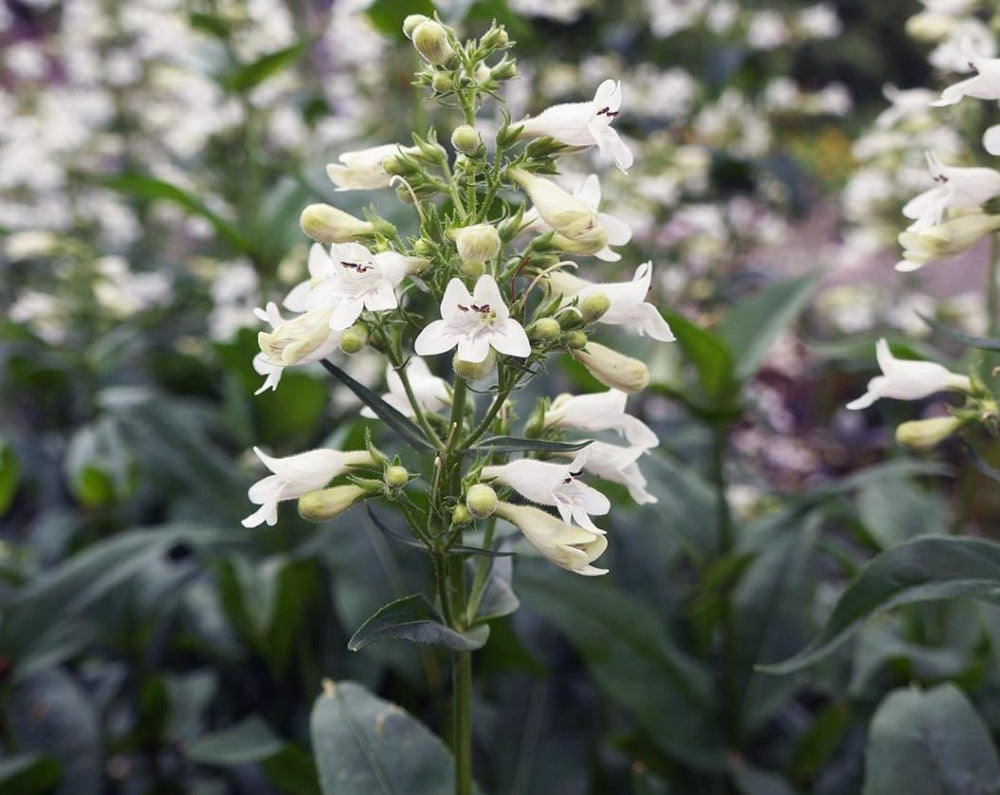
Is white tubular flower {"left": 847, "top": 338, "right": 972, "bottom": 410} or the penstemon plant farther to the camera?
white tubular flower {"left": 847, "top": 338, "right": 972, "bottom": 410}

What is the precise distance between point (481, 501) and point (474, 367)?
159 millimetres

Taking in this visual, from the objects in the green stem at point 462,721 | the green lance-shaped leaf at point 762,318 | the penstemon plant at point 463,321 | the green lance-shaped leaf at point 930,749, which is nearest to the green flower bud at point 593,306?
the penstemon plant at point 463,321

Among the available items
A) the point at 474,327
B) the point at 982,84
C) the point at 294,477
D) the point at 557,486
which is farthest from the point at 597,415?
the point at 982,84

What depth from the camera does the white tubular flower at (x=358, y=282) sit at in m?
1.16

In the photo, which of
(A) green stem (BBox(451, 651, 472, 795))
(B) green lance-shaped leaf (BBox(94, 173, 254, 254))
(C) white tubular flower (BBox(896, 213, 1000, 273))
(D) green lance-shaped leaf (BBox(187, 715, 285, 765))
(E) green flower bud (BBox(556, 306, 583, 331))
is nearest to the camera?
Result: (E) green flower bud (BBox(556, 306, 583, 331))

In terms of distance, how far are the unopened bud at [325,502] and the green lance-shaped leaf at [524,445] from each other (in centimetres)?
18

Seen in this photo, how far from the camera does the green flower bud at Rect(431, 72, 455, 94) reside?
49.5 inches

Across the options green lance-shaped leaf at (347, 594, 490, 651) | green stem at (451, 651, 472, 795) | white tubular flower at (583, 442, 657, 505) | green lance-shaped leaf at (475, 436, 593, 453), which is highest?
green lance-shaped leaf at (475, 436, 593, 453)

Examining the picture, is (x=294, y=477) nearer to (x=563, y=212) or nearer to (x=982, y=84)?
(x=563, y=212)

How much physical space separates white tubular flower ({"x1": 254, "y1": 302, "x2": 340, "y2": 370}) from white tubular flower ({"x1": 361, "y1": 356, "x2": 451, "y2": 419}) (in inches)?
7.0

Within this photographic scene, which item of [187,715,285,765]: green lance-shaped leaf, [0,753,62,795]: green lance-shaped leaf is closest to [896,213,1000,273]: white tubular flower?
[187,715,285,765]: green lance-shaped leaf

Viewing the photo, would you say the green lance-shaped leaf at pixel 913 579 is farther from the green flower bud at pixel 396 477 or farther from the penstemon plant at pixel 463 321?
the green flower bud at pixel 396 477

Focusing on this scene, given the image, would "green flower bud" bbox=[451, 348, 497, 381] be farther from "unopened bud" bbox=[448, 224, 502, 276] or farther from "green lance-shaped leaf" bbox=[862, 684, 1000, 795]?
"green lance-shaped leaf" bbox=[862, 684, 1000, 795]

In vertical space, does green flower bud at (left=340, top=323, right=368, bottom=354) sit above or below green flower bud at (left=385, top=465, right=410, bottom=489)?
above
